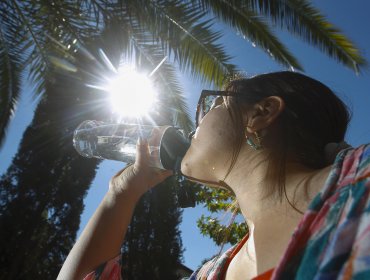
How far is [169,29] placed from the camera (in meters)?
4.68

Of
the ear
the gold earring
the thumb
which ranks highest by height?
the ear

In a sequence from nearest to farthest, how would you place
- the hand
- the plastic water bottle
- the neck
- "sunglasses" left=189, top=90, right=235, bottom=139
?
the neck
"sunglasses" left=189, top=90, right=235, bottom=139
the plastic water bottle
the hand

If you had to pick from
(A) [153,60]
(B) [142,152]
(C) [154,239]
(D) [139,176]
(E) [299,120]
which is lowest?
(C) [154,239]

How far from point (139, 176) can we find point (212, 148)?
0.52 metres

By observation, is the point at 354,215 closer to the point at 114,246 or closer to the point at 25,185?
the point at 114,246

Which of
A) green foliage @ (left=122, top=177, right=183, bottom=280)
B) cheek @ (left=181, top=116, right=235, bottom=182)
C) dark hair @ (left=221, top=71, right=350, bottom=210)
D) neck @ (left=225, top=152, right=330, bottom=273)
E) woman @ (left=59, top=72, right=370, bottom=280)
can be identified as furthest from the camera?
green foliage @ (left=122, top=177, right=183, bottom=280)

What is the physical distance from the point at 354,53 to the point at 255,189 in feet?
13.8

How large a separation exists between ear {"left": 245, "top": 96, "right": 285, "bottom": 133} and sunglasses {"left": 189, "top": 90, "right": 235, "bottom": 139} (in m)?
0.16

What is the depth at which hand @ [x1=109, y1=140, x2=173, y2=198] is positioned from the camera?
65.3 inches

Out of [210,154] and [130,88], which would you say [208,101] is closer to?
[210,154]

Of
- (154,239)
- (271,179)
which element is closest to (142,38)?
(271,179)

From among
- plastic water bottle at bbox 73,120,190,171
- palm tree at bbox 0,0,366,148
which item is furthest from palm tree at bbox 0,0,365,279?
plastic water bottle at bbox 73,120,190,171

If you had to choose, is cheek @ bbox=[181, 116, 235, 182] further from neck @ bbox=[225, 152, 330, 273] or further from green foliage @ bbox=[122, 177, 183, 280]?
green foliage @ bbox=[122, 177, 183, 280]

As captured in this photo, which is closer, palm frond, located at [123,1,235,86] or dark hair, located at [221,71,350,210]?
dark hair, located at [221,71,350,210]
